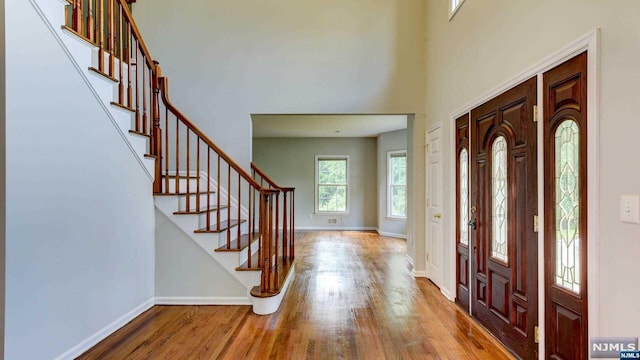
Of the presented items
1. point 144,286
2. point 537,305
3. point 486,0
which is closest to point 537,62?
point 486,0

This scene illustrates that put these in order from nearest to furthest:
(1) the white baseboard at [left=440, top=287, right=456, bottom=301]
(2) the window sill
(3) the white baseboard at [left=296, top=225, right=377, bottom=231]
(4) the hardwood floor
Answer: (4) the hardwood floor
(1) the white baseboard at [left=440, top=287, right=456, bottom=301]
(2) the window sill
(3) the white baseboard at [left=296, top=225, right=377, bottom=231]

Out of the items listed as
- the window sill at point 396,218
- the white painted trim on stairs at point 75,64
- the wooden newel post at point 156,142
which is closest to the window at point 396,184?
the window sill at point 396,218

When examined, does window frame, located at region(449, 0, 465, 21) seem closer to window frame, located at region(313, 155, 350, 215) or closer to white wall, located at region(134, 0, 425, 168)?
white wall, located at region(134, 0, 425, 168)

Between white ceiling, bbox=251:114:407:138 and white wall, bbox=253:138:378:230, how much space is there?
0.42m

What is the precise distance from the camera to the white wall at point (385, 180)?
24.5 feet

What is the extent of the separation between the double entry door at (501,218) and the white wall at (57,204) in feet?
10.1

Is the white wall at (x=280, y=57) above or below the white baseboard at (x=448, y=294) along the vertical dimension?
above

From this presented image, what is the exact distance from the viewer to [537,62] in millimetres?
2043

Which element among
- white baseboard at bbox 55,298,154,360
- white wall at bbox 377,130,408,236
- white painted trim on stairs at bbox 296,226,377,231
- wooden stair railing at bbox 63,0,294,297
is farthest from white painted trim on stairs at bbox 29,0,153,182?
white painted trim on stairs at bbox 296,226,377,231

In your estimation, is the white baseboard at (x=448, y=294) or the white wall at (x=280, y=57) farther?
the white wall at (x=280, y=57)

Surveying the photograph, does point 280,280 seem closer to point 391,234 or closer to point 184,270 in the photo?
point 184,270

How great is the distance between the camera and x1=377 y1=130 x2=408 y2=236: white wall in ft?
24.5

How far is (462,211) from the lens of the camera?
3.22 m

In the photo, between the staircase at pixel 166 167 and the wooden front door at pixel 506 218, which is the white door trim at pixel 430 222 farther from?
the staircase at pixel 166 167
